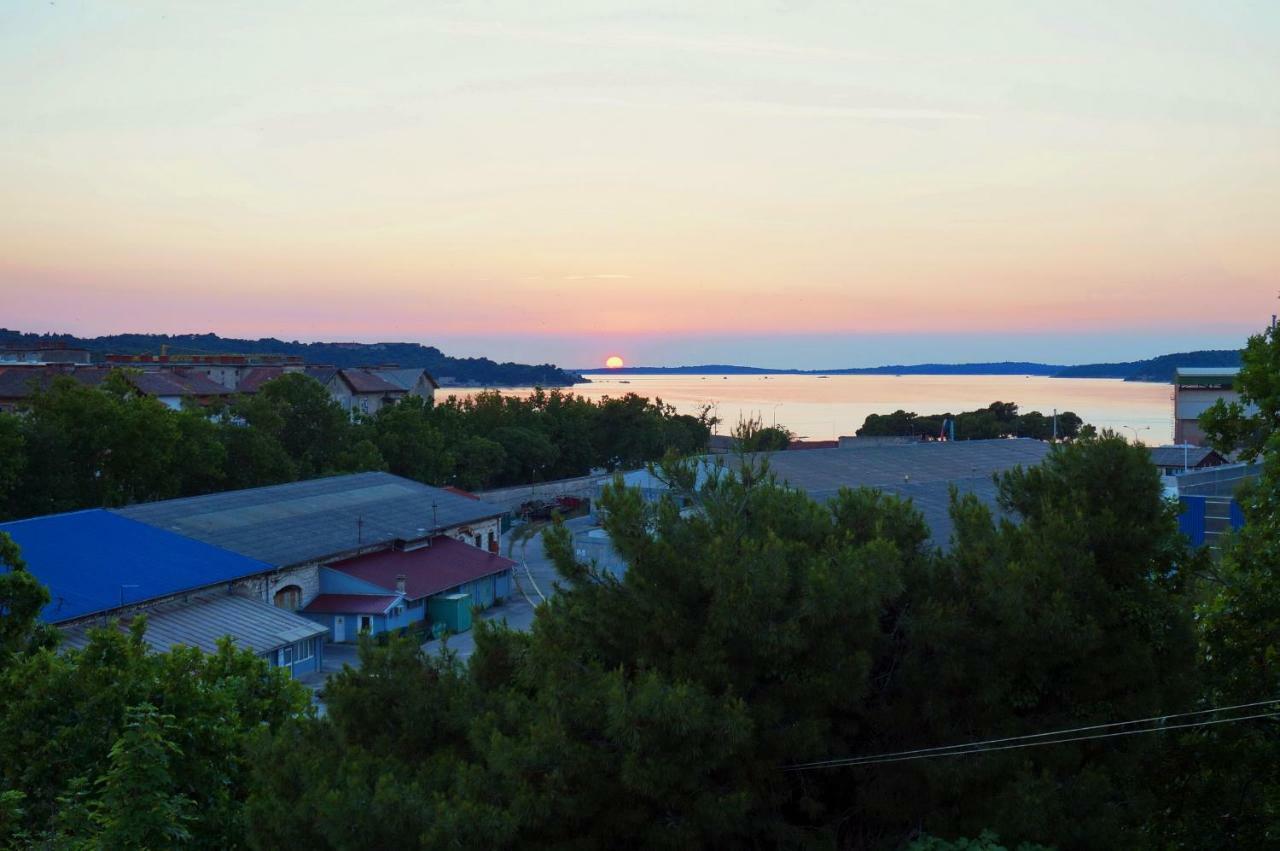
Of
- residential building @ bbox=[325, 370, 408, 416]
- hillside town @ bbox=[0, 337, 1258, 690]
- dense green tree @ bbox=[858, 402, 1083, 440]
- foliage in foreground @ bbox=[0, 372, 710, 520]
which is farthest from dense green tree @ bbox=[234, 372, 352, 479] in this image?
dense green tree @ bbox=[858, 402, 1083, 440]

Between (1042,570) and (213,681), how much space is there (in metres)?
10.2

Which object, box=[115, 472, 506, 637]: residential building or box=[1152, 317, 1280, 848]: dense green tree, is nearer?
box=[1152, 317, 1280, 848]: dense green tree

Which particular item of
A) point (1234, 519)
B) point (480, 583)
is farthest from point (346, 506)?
point (1234, 519)

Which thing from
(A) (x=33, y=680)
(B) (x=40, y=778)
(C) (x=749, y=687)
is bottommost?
(B) (x=40, y=778)

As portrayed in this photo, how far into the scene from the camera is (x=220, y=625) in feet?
81.9

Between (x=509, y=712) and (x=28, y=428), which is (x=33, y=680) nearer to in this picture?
(x=509, y=712)

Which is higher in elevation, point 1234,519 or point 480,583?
point 1234,519

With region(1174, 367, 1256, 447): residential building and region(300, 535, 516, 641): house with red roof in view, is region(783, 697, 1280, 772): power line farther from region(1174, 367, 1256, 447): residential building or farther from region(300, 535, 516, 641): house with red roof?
region(1174, 367, 1256, 447): residential building

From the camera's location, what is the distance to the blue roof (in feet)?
76.9

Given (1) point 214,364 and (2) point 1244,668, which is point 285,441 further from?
(2) point 1244,668

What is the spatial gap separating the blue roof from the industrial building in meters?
0.04

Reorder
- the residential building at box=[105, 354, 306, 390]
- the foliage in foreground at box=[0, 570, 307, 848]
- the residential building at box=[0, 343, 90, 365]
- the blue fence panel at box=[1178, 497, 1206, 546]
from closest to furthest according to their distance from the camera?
1. the foliage in foreground at box=[0, 570, 307, 848]
2. the blue fence panel at box=[1178, 497, 1206, 546]
3. the residential building at box=[105, 354, 306, 390]
4. the residential building at box=[0, 343, 90, 365]

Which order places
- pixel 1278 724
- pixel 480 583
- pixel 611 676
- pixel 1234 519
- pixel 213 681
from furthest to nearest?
pixel 480 583 → pixel 1234 519 → pixel 213 681 → pixel 1278 724 → pixel 611 676

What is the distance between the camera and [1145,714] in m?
8.92
